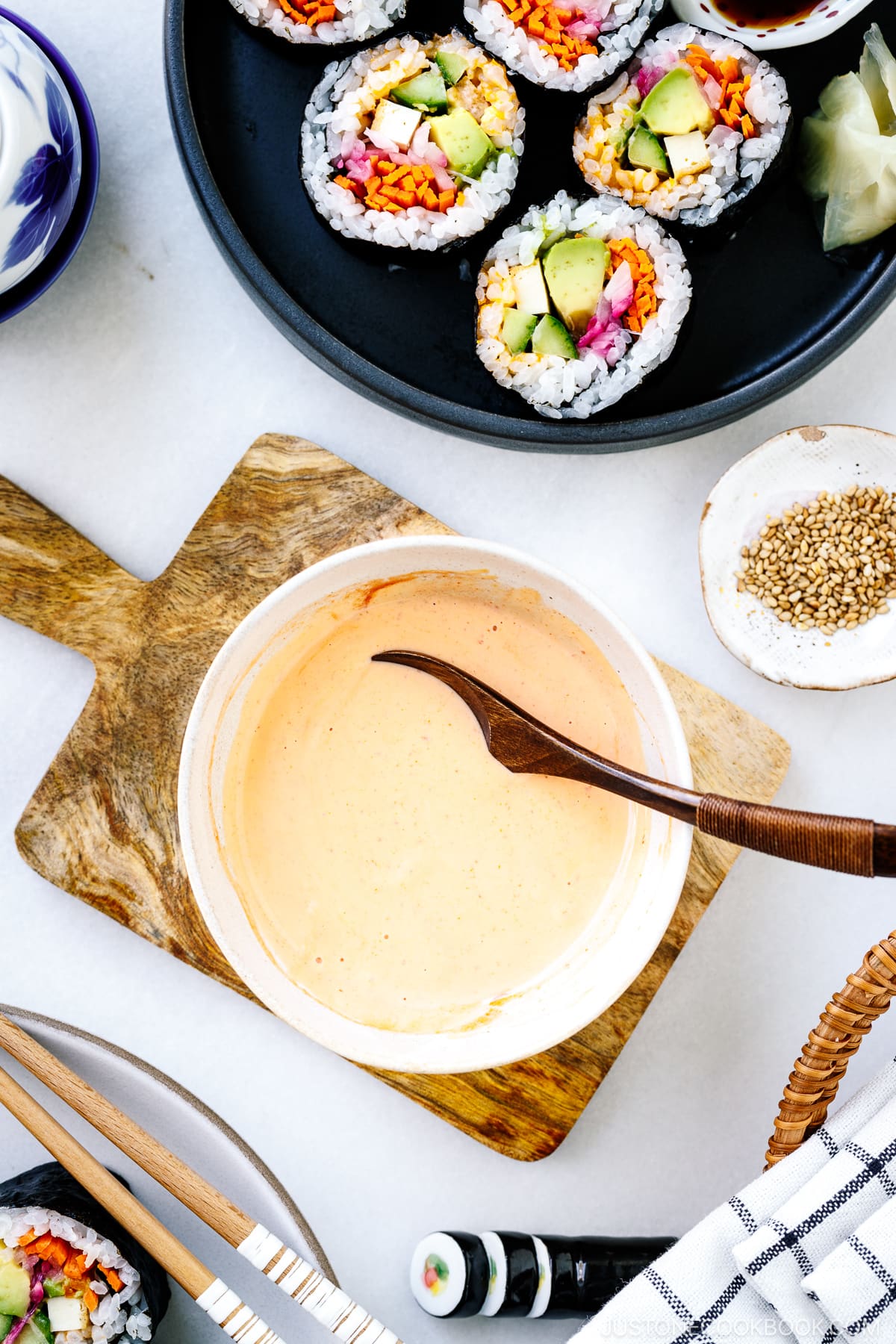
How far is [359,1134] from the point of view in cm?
140

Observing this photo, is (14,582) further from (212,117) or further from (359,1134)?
(359,1134)

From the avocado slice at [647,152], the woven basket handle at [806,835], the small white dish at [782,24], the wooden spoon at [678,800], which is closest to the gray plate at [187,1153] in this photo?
the wooden spoon at [678,800]

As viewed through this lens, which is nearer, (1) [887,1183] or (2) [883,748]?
(1) [887,1183]

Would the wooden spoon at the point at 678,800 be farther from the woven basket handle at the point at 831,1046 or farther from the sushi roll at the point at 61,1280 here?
the sushi roll at the point at 61,1280

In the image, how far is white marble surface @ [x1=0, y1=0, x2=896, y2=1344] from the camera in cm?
136

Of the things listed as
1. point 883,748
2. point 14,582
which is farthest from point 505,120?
point 883,748

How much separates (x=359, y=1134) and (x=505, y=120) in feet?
4.08

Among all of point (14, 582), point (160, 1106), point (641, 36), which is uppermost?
point (641, 36)

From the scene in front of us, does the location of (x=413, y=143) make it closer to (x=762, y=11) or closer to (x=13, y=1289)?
(x=762, y=11)

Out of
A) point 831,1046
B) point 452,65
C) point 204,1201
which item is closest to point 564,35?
point 452,65

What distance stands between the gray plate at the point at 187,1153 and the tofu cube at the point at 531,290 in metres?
0.96

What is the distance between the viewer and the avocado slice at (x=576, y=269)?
128cm

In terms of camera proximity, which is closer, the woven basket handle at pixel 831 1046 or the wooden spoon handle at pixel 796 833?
the wooden spoon handle at pixel 796 833

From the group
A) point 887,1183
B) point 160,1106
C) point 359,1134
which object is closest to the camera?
point 887,1183
